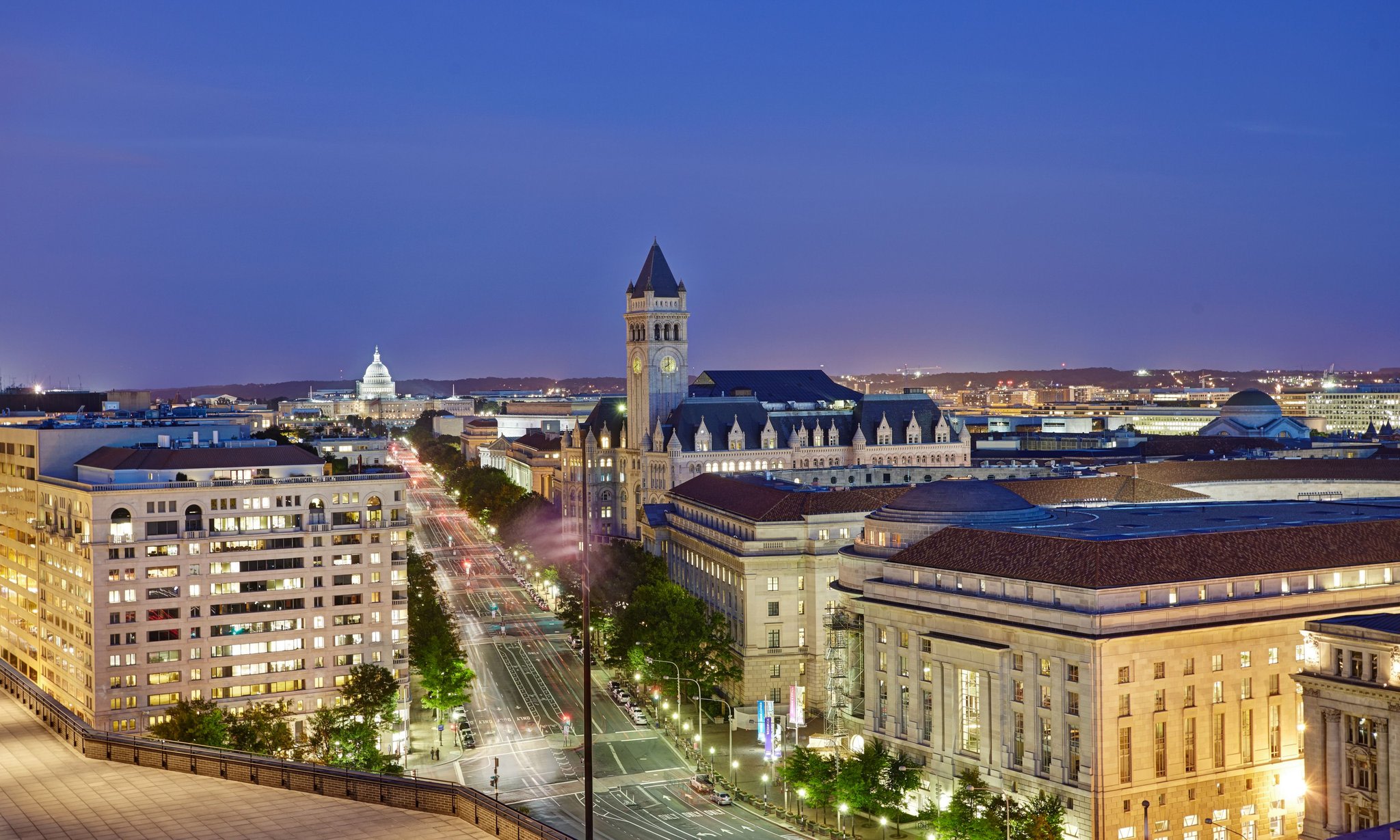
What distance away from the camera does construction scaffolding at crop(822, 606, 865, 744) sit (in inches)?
4776

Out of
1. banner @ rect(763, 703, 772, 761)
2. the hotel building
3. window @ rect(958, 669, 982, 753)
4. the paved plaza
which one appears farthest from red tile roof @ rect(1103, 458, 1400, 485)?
the paved plaza

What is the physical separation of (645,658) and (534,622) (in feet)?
Answer: 189

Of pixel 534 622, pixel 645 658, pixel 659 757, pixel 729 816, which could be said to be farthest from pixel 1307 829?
pixel 534 622

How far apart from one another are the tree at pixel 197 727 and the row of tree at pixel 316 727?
54 mm

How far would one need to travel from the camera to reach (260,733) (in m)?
114

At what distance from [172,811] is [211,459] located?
87926 mm

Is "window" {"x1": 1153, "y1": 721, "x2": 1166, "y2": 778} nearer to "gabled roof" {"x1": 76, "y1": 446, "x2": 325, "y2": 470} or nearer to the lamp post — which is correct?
the lamp post

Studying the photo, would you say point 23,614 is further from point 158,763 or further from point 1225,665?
point 1225,665

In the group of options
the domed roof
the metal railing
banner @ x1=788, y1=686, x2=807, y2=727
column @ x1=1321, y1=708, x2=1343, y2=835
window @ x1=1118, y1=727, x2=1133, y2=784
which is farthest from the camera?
banner @ x1=788, y1=686, x2=807, y2=727

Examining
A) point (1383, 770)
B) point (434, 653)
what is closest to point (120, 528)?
point (434, 653)

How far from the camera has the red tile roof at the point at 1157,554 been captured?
99562mm

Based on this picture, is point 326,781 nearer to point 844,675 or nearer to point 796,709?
point 796,709

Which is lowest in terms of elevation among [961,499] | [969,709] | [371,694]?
[371,694]

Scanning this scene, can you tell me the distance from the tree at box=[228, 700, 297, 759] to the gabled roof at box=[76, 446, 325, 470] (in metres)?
24.9
